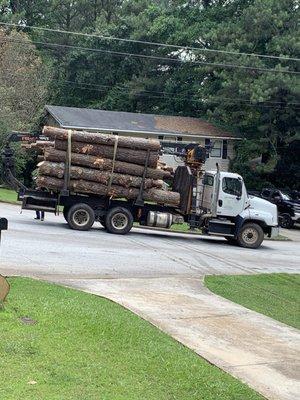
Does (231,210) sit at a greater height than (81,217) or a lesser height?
greater

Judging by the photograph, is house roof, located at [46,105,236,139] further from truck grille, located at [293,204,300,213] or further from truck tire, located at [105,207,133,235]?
truck tire, located at [105,207,133,235]

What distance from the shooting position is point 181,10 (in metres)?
49.8

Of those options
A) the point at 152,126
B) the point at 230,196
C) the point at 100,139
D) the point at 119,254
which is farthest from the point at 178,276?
the point at 152,126

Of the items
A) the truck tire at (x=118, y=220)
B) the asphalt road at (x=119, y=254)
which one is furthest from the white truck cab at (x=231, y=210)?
the truck tire at (x=118, y=220)

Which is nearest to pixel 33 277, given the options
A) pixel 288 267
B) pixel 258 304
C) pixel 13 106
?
pixel 258 304

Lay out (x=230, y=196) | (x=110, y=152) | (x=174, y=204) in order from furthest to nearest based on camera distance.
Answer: (x=230, y=196) → (x=174, y=204) → (x=110, y=152)

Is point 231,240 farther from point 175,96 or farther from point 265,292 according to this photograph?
point 175,96

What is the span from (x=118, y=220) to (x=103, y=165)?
195 centimetres

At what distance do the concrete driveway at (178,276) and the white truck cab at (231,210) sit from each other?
22.7 inches

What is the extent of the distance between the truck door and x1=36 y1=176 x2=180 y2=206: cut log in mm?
1603

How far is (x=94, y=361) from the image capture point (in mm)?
6859

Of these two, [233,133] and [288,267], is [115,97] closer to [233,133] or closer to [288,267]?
[233,133]

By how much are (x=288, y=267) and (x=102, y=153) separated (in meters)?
6.92

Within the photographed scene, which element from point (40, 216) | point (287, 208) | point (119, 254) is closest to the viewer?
point (119, 254)
